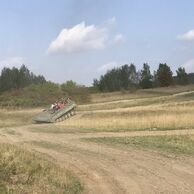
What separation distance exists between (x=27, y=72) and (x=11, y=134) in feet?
396

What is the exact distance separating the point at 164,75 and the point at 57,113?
88.6 metres

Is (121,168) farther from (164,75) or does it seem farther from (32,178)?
(164,75)

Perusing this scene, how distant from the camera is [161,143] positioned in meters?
24.4

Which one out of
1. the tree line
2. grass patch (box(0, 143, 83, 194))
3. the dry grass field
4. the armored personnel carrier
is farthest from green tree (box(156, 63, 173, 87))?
grass patch (box(0, 143, 83, 194))

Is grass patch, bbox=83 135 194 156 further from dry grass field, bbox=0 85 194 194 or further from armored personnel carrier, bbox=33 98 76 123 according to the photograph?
armored personnel carrier, bbox=33 98 76 123

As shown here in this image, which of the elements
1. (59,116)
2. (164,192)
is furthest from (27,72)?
(164,192)

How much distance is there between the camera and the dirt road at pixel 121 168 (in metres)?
13.9

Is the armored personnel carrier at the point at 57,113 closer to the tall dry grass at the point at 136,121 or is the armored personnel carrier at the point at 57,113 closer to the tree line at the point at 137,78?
the tall dry grass at the point at 136,121

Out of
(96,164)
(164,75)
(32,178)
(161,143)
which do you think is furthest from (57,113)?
(164,75)

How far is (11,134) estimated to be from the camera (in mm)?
31797

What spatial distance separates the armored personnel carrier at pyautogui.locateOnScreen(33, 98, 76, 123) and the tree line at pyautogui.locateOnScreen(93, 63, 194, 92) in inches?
3290

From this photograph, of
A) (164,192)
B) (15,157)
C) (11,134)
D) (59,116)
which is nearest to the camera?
(164,192)

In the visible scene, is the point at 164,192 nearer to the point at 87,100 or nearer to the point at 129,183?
the point at 129,183

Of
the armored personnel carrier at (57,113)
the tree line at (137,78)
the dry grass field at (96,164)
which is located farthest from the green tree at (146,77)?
the dry grass field at (96,164)
